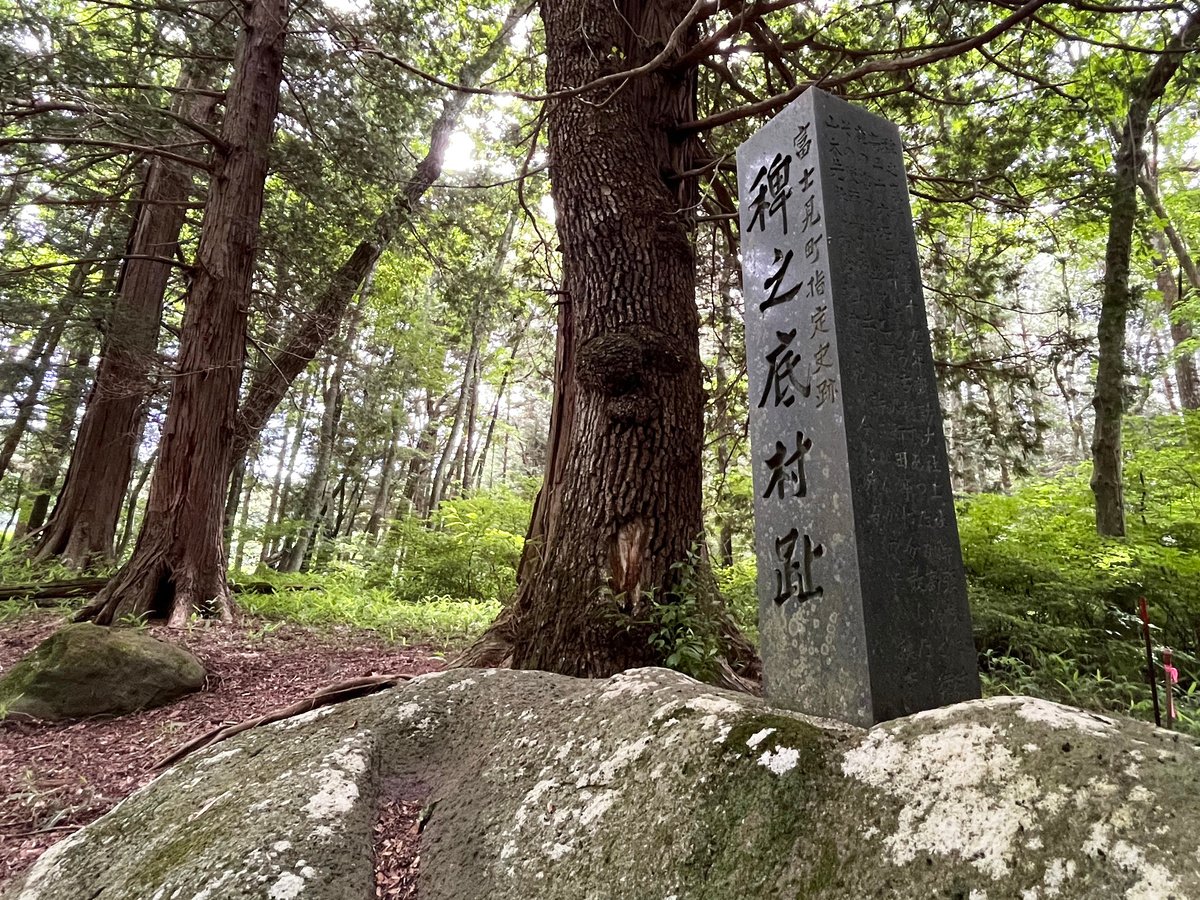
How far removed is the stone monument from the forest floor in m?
1.48

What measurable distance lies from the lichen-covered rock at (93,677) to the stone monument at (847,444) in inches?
167

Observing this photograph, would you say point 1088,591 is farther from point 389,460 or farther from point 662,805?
point 389,460

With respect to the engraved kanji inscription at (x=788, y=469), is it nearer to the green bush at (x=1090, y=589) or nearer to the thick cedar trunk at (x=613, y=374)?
the thick cedar trunk at (x=613, y=374)

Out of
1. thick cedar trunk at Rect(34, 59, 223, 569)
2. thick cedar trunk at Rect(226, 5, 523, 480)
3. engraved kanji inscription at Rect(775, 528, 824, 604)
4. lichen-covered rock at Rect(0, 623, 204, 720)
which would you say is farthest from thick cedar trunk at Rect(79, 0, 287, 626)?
engraved kanji inscription at Rect(775, 528, 824, 604)

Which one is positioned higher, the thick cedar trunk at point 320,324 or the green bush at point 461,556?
the thick cedar trunk at point 320,324

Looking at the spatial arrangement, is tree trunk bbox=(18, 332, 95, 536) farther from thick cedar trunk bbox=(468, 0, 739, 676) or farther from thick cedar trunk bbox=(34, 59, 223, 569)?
thick cedar trunk bbox=(468, 0, 739, 676)

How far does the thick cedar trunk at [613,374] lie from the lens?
3402 mm

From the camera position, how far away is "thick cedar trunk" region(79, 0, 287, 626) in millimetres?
5887

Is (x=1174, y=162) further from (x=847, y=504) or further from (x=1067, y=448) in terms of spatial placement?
(x=1067, y=448)

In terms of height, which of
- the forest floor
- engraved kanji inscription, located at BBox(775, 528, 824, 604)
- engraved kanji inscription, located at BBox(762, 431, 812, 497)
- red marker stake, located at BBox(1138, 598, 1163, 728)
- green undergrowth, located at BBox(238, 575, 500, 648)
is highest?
engraved kanji inscription, located at BBox(762, 431, 812, 497)

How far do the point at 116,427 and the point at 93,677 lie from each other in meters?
5.61

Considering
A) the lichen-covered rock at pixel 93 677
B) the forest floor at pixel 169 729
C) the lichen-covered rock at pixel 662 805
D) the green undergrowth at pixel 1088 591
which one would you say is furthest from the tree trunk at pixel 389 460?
the lichen-covered rock at pixel 662 805

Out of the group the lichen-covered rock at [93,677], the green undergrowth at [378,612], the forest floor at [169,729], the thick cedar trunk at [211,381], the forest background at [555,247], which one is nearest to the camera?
the forest floor at [169,729]

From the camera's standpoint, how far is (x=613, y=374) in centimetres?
357
